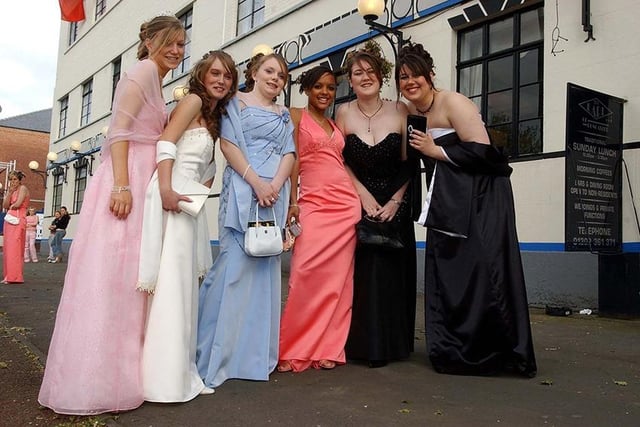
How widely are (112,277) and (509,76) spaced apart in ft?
23.2

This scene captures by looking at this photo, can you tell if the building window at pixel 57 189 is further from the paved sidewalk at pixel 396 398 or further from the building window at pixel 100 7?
the paved sidewalk at pixel 396 398

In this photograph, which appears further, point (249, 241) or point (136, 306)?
point (249, 241)

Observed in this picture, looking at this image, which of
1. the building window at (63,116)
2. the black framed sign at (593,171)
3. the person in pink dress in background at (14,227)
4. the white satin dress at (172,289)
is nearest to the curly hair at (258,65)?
the white satin dress at (172,289)

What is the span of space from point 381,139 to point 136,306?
1.91 metres

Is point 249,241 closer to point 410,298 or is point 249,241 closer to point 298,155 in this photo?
point 298,155

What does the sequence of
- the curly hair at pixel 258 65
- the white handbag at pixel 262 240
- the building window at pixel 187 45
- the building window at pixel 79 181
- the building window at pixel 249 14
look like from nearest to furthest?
the white handbag at pixel 262 240, the curly hair at pixel 258 65, the building window at pixel 249 14, the building window at pixel 187 45, the building window at pixel 79 181

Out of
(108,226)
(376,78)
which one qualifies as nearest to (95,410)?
(108,226)

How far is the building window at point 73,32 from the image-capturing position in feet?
84.5

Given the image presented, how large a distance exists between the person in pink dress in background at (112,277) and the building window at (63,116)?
24.9 m

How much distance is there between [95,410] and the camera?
2.67 meters

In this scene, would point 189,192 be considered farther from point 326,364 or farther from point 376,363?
point 376,363

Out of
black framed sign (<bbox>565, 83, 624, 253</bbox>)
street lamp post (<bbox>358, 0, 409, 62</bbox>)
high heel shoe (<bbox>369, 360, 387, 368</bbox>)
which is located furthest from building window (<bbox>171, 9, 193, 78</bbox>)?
high heel shoe (<bbox>369, 360, 387, 368</bbox>)

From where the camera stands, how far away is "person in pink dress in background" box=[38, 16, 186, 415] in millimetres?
2699

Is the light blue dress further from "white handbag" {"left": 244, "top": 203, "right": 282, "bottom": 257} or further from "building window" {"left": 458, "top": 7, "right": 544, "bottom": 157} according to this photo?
"building window" {"left": 458, "top": 7, "right": 544, "bottom": 157}
